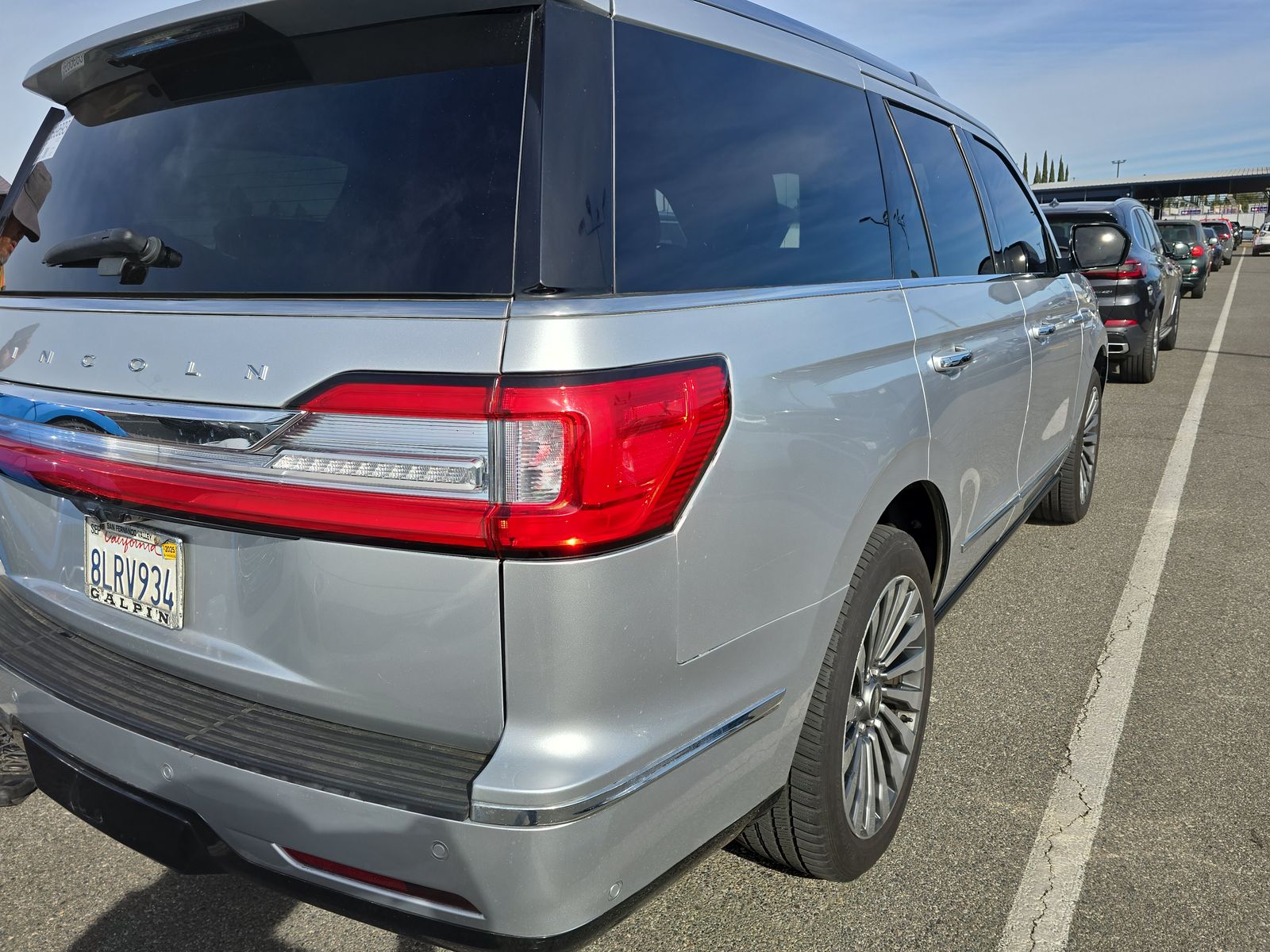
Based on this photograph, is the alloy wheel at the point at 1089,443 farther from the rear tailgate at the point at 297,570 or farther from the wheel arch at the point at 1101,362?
the rear tailgate at the point at 297,570

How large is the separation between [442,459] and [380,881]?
70cm

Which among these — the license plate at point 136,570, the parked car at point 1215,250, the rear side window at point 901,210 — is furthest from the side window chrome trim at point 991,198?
the parked car at point 1215,250

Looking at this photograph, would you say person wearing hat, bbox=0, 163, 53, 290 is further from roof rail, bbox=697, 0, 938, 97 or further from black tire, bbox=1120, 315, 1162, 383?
black tire, bbox=1120, 315, 1162, 383

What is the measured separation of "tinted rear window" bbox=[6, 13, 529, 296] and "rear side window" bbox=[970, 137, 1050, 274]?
260cm

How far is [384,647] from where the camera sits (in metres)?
1.65

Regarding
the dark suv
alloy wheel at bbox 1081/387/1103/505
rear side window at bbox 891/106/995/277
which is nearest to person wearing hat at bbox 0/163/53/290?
rear side window at bbox 891/106/995/277

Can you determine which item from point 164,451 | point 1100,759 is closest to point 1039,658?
point 1100,759

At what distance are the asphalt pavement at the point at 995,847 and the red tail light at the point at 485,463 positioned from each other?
1234mm

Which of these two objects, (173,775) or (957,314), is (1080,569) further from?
(173,775)

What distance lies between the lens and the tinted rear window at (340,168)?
5.51ft

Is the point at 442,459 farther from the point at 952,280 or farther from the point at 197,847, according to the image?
the point at 952,280

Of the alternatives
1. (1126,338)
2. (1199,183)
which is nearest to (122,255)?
(1126,338)

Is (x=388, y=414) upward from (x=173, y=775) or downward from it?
upward

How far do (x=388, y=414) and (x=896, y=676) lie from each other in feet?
5.47
